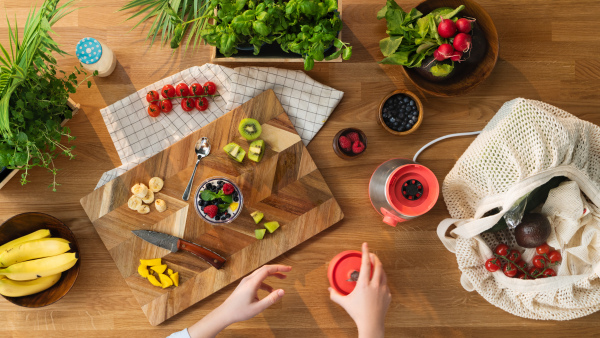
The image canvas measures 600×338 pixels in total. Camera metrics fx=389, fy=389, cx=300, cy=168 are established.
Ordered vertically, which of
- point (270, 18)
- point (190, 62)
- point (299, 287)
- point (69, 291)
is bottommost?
point (299, 287)

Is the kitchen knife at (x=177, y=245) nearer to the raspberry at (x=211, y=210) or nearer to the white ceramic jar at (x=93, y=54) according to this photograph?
the raspberry at (x=211, y=210)

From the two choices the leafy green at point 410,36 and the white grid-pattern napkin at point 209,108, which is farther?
the white grid-pattern napkin at point 209,108

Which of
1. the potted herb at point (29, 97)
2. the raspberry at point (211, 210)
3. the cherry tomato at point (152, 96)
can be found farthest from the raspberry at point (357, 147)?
the potted herb at point (29, 97)

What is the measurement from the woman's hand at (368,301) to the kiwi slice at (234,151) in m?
0.55

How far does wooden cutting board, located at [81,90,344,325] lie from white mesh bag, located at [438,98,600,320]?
486 millimetres

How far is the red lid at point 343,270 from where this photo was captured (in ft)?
4.63

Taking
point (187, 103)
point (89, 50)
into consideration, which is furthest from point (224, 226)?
point (89, 50)

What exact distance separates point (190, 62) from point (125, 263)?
0.80 m

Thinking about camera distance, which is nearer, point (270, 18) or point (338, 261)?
point (270, 18)

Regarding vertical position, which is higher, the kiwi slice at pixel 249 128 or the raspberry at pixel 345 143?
the kiwi slice at pixel 249 128

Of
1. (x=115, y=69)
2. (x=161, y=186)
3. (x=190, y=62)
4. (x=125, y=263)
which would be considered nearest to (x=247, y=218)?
(x=161, y=186)

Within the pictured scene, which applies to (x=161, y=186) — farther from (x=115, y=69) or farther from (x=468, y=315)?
(x=468, y=315)

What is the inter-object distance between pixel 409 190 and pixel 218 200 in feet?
2.18

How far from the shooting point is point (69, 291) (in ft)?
4.84
